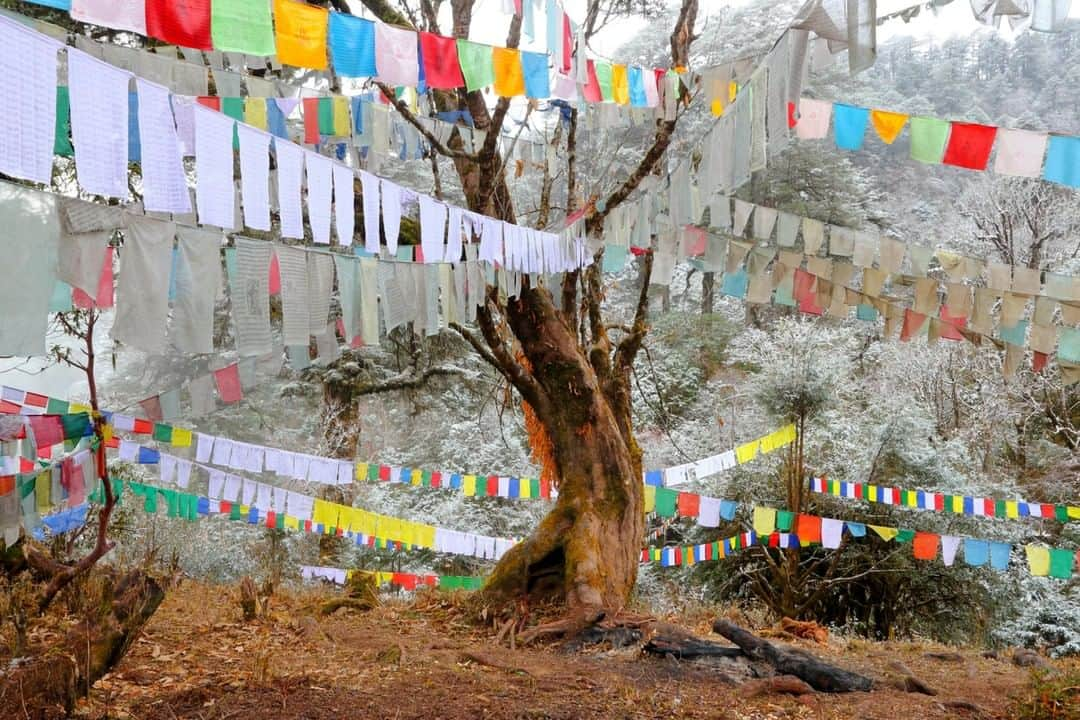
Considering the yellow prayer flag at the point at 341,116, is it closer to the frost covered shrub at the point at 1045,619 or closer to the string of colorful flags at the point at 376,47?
the string of colorful flags at the point at 376,47

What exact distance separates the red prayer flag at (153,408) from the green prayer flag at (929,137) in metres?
6.80

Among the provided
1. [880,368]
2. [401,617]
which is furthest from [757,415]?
[401,617]

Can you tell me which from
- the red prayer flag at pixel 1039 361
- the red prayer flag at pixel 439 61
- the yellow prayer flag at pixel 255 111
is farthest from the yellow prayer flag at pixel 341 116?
the red prayer flag at pixel 1039 361

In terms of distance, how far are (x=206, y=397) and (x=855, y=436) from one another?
10109 millimetres

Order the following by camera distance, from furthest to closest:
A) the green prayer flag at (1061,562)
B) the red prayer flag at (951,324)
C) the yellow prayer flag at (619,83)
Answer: the green prayer flag at (1061,562) → the red prayer flag at (951,324) → the yellow prayer flag at (619,83)

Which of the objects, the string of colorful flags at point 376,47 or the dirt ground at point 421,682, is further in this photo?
the dirt ground at point 421,682

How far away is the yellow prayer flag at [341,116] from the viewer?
771 cm

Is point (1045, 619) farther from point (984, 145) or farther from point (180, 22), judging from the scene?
point (180, 22)

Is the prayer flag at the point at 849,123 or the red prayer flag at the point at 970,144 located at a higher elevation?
the prayer flag at the point at 849,123

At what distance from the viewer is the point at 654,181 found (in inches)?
351

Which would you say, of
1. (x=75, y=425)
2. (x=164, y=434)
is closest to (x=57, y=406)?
(x=164, y=434)

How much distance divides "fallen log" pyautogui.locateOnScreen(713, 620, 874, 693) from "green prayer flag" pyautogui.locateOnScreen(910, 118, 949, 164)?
3533 mm

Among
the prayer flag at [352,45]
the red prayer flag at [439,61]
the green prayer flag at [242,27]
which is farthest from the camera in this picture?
the red prayer flag at [439,61]

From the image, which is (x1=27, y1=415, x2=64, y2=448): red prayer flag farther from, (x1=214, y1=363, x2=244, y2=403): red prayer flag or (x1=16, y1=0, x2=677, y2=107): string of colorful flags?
(x1=16, y1=0, x2=677, y2=107): string of colorful flags
